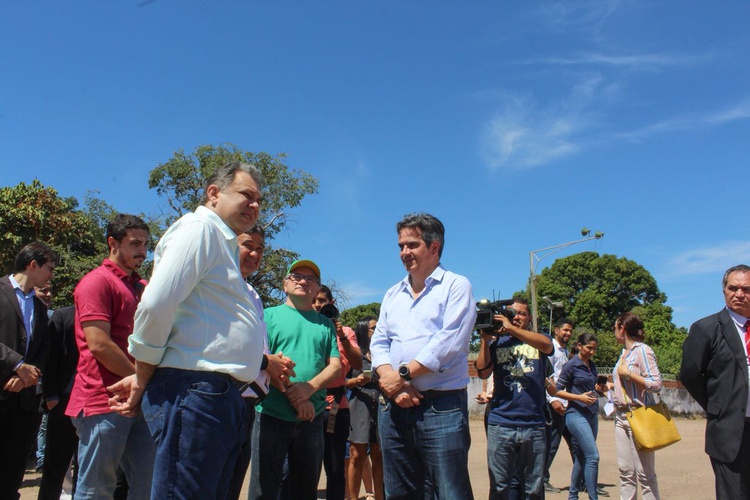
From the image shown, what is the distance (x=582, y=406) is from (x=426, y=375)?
14.7 ft

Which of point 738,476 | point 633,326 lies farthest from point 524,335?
point 633,326

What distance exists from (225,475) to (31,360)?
3.21 metres

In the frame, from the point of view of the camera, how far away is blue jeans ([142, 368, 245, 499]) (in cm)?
259

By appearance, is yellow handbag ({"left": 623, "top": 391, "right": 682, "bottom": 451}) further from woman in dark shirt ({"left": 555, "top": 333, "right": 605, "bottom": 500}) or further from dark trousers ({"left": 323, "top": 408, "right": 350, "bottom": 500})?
dark trousers ({"left": 323, "top": 408, "right": 350, "bottom": 500})

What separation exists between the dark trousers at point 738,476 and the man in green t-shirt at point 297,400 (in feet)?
9.29

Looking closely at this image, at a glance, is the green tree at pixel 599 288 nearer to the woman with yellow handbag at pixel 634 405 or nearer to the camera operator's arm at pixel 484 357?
the woman with yellow handbag at pixel 634 405

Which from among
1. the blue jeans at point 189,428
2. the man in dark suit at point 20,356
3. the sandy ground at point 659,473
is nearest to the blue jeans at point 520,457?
the sandy ground at point 659,473

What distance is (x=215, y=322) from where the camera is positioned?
2740mm

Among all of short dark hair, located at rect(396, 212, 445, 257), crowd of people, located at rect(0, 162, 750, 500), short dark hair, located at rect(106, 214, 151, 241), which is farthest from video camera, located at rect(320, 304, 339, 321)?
short dark hair, located at rect(106, 214, 151, 241)

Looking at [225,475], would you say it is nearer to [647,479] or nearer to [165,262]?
[165,262]

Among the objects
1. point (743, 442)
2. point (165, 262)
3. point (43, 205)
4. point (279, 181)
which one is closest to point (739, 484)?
point (743, 442)

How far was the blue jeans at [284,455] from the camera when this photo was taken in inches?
167

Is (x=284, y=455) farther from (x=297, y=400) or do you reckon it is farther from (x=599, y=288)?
(x=599, y=288)

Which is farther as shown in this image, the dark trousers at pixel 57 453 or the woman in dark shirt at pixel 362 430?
the woman in dark shirt at pixel 362 430
